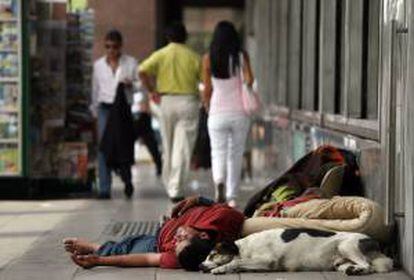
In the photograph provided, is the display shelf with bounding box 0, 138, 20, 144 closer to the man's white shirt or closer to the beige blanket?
the man's white shirt

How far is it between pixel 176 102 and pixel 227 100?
889 mm

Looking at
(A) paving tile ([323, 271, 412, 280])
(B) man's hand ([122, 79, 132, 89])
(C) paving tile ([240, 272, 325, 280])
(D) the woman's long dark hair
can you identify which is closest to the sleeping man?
(C) paving tile ([240, 272, 325, 280])

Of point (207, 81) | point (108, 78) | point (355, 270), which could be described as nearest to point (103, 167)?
point (108, 78)

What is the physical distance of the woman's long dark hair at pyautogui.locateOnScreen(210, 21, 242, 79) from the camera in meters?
9.47

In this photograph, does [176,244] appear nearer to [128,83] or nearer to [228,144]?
[228,144]

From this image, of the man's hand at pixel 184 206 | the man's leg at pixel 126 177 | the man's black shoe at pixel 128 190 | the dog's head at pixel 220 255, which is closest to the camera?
the dog's head at pixel 220 255

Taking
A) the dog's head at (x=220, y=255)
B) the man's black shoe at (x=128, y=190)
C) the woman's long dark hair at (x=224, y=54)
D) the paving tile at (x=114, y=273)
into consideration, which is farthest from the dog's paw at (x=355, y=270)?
the man's black shoe at (x=128, y=190)

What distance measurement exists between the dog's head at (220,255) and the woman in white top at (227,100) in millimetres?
3288

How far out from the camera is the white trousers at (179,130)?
10.2m

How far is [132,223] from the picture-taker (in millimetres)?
8750

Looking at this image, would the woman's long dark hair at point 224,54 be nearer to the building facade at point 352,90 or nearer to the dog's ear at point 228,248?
A: the building facade at point 352,90

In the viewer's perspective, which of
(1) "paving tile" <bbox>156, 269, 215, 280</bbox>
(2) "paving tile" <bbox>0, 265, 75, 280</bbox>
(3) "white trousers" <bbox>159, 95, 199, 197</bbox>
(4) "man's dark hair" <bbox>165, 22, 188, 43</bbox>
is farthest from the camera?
(4) "man's dark hair" <bbox>165, 22, 188, 43</bbox>

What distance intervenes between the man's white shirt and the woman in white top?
1.35 metres

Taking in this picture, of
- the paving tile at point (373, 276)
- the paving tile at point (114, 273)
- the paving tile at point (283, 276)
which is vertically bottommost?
the paving tile at point (114, 273)
